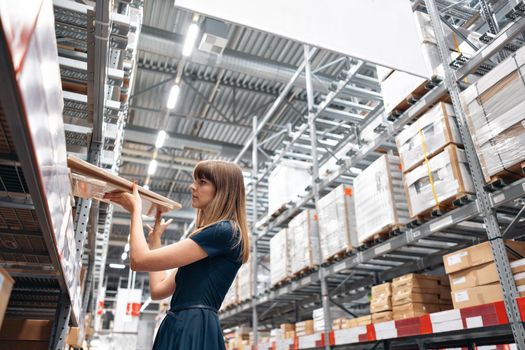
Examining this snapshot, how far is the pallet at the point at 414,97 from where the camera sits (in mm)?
4105

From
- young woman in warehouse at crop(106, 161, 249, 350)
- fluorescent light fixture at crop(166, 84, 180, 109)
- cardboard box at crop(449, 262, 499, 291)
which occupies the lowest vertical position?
young woman in warehouse at crop(106, 161, 249, 350)

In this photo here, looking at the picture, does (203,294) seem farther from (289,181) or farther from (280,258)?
(289,181)

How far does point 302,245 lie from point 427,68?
2.94m

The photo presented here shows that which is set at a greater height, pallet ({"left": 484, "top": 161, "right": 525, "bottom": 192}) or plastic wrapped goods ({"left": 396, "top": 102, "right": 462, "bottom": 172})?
plastic wrapped goods ({"left": 396, "top": 102, "right": 462, "bottom": 172})

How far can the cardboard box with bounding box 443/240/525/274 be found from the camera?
338cm

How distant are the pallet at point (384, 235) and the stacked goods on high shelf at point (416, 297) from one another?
0.43 meters

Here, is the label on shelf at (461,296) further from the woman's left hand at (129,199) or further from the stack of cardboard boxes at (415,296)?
the woman's left hand at (129,199)

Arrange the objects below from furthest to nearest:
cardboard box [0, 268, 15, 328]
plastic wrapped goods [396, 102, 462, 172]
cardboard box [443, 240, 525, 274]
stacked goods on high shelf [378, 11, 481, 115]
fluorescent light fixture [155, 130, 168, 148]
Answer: fluorescent light fixture [155, 130, 168, 148], stacked goods on high shelf [378, 11, 481, 115], plastic wrapped goods [396, 102, 462, 172], cardboard box [443, 240, 525, 274], cardboard box [0, 268, 15, 328]

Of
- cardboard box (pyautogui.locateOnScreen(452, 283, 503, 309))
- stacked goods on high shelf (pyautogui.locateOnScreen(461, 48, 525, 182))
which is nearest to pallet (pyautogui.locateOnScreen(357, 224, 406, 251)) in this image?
cardboard box (pyautogui.locateOnScreen(452, 283, 503, 309))

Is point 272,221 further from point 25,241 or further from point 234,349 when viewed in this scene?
point 25,241

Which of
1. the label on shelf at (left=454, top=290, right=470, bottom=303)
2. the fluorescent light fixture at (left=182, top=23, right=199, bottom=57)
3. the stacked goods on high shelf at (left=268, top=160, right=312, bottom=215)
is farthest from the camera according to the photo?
the fluorescent light fixture at (left=182, top=23, right=199, bottom=57)

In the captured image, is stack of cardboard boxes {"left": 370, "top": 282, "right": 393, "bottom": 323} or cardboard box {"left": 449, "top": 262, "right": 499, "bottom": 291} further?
stack of cardboard boxes {"left": 370, "top": 282, "right": 393, "bottom": 323}

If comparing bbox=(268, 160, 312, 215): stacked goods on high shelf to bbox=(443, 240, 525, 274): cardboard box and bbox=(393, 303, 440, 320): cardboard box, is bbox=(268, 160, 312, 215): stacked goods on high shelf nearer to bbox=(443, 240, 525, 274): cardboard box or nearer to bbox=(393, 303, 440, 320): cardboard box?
bbox=(393, 303, 440, 320): cardboard box

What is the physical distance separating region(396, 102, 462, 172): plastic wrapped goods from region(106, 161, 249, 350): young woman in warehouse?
256 centimetres
